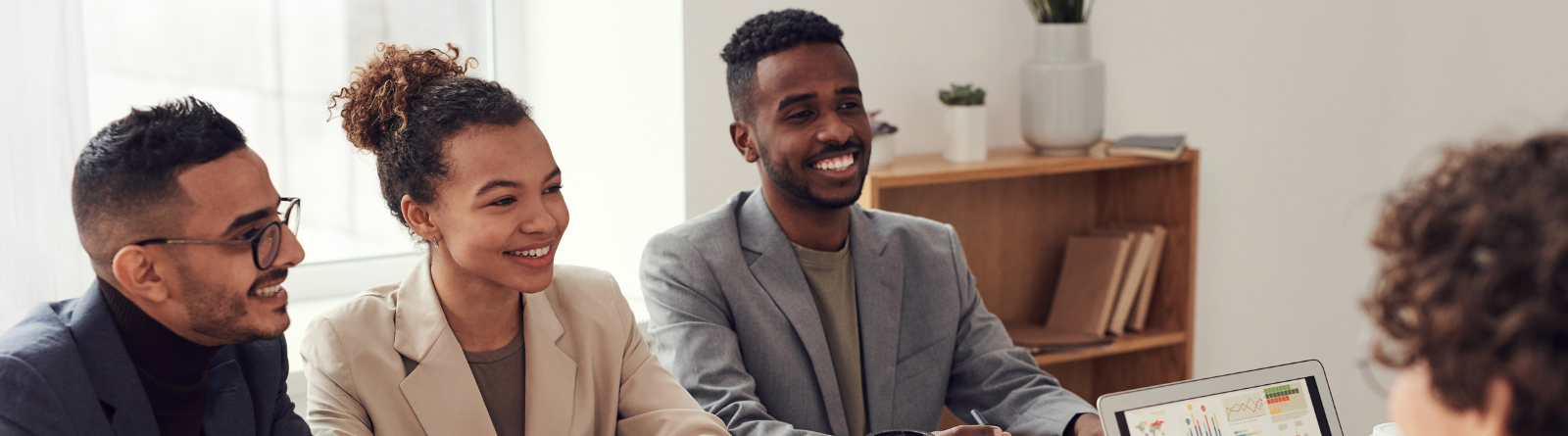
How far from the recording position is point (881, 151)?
8.19ft

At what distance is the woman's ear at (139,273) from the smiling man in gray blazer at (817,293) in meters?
0.83

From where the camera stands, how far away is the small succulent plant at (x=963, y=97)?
2639mm

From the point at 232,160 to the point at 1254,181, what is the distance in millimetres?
2745

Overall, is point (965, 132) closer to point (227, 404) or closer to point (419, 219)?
point (419, 219)

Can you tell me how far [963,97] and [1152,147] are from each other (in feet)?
1.57

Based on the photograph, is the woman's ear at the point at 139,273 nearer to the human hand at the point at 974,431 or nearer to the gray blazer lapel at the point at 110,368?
the gray blazer lapel at the point at 110,368

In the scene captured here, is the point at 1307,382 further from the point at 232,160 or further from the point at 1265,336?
the point at 1265,336

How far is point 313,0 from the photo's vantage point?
2.47 meters

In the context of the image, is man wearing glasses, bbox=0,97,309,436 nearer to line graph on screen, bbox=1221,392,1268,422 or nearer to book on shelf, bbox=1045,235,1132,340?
line graph on screen, bbox=1221,392,1268,422

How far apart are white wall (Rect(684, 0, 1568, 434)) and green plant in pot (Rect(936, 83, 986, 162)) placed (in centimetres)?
16

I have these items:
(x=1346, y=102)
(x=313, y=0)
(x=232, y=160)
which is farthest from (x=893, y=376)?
(x=1346, y=102)

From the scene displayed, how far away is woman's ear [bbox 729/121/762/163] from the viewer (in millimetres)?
2002

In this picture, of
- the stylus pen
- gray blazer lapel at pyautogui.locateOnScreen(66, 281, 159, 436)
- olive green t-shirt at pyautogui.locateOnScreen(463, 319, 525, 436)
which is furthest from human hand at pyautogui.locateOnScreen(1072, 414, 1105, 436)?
gray blazer lapel at pyautogui.locateOnScreen(66, 281, 159, 436)

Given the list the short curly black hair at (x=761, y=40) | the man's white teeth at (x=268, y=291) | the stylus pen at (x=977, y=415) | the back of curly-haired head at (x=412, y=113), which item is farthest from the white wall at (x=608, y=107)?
the man's white teeth at (x=268, y=291)
